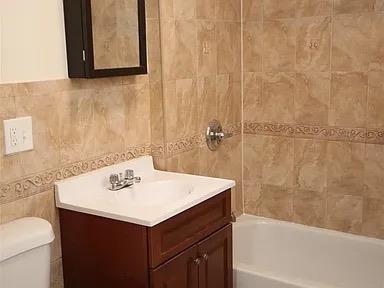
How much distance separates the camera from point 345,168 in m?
2.67

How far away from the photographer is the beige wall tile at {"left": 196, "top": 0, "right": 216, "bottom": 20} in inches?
97.2

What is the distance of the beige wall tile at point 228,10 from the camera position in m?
2.64

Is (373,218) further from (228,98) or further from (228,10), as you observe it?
(228,10)

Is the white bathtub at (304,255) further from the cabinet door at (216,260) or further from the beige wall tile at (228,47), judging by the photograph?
the beige wall tile at (228,47)

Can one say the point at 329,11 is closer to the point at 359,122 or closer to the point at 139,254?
the point at 359,122

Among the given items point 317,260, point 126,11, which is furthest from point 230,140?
point 126,11

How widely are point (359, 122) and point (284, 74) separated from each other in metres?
0.49

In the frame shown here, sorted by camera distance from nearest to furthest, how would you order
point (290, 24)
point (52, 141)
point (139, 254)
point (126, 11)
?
point (139, 254) < point (52, 141) < point (126, 11) < point (290, 24)

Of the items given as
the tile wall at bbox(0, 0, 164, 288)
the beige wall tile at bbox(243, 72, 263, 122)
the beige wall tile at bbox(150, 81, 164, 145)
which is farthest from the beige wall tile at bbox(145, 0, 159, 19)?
the beige wall tile at bbox(243, 72, 263, 122)

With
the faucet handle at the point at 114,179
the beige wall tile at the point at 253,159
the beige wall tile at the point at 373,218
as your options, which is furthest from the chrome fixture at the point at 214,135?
the beige wall tile at the point at 373,218

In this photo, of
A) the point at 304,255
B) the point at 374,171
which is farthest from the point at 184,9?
the point at 304,255

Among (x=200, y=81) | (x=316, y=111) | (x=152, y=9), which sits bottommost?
(x=316, y=111)

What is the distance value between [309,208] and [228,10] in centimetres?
121

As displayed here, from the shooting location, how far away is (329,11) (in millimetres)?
2568
